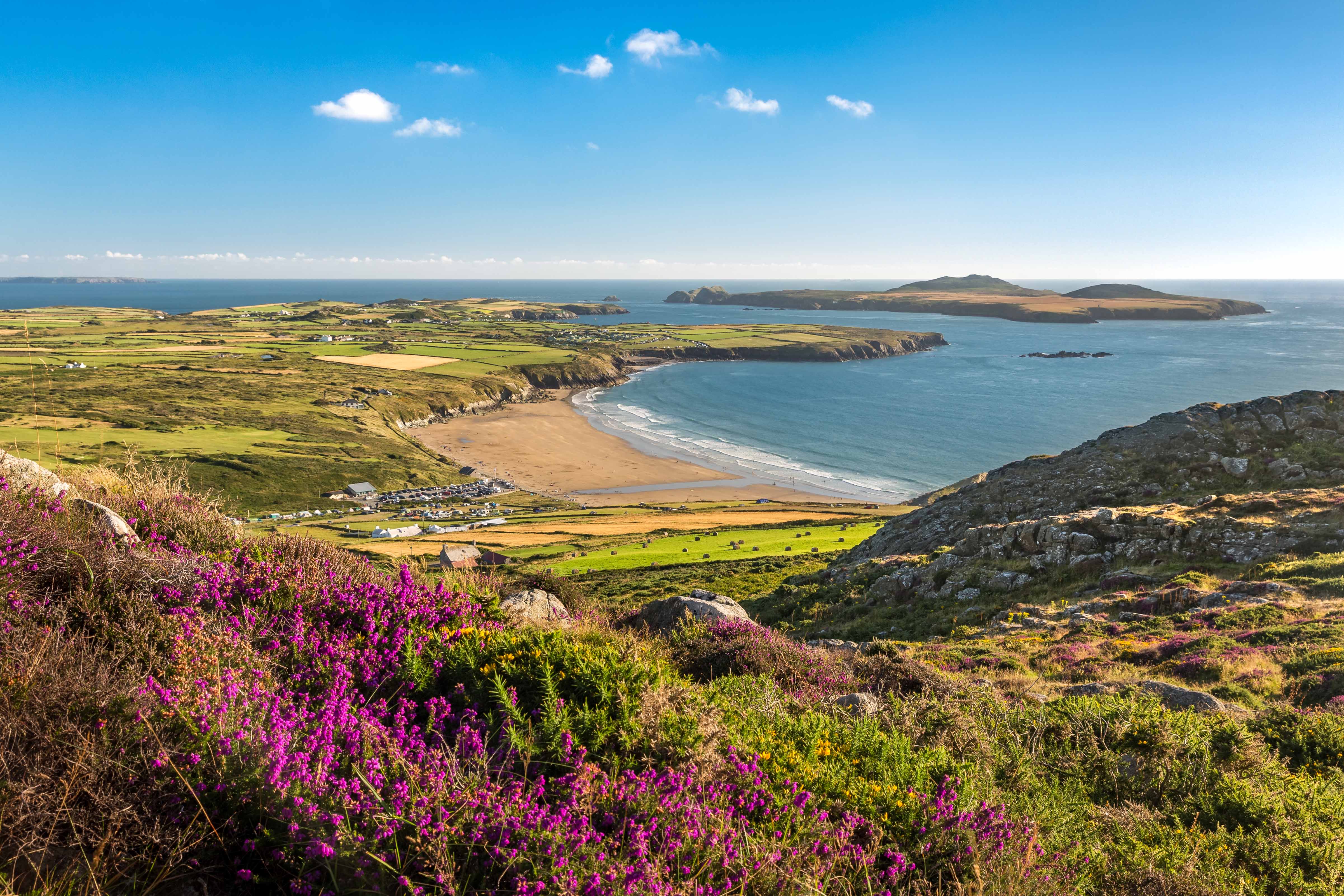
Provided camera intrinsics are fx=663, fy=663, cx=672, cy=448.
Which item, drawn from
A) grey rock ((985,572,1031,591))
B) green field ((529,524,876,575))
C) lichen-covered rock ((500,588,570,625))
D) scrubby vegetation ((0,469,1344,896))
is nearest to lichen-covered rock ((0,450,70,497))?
scrubby vegetation ((0,469,1344,896))

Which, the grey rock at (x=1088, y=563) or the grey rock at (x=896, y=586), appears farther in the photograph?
the grey rock at (x=896, y=586)

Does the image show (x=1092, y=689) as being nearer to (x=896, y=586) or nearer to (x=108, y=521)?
(x=896, y=586)

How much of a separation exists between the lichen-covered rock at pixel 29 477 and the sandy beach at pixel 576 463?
53157 mm

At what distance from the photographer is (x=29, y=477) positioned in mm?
7016

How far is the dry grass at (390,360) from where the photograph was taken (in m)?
128

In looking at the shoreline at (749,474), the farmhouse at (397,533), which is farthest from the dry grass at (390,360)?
the farmhouse at (397,533)

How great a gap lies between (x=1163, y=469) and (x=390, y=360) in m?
137

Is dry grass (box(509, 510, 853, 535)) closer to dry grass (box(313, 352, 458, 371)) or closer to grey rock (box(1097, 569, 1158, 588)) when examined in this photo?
grey rock (box(1097, 569, 1158, 588))

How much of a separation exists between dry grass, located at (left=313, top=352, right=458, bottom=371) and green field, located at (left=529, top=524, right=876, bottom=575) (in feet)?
329

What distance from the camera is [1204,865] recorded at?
16.3 ft

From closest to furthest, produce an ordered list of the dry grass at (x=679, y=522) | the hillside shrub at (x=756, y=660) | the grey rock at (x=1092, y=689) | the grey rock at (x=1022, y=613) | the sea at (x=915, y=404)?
the hillside shrub at (x=756, y=660) → the grey rock at (x=1092, y=689) → the grey rock at (x=1022, y=613) → the dry grass at (x=679, y=522) → the sea at (x=915, y=404)

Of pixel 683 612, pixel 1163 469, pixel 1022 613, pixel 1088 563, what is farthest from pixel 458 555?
pixel 1163 469

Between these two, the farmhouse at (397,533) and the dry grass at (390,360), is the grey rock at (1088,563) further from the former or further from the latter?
the dry grass at (390,360)

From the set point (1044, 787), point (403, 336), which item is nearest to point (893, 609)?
point (1044, 787)
